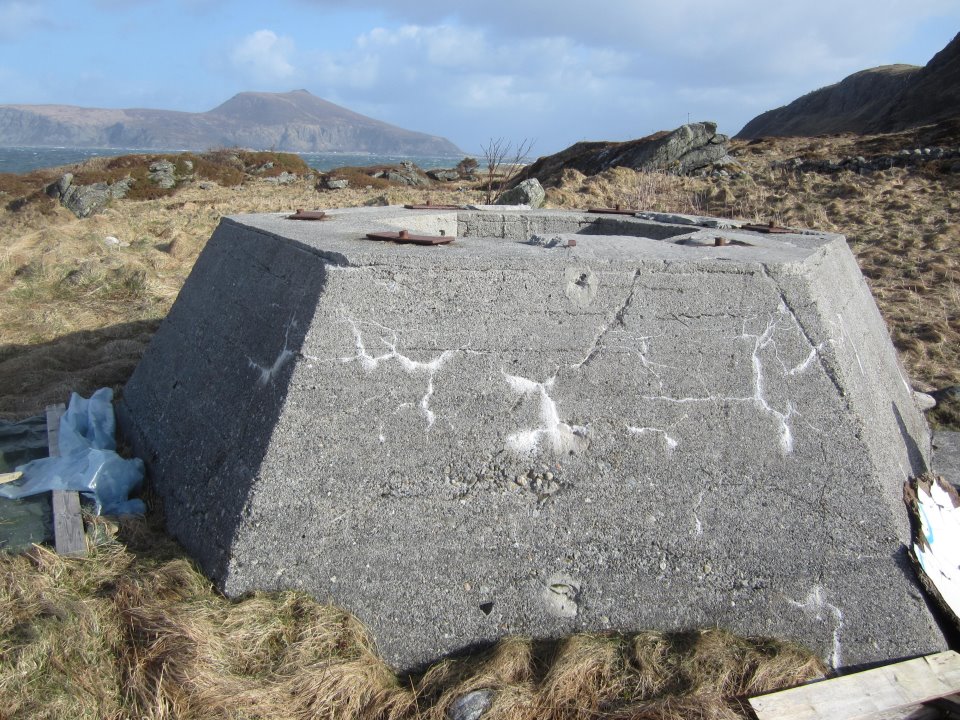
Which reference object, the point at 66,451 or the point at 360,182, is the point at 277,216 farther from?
the point at 360,182

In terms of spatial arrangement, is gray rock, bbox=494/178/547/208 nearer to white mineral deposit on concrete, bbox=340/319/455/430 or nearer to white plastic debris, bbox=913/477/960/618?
white mineral deposit on concrete, bbox=340/319/455/430

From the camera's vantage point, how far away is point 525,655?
9.39 ft

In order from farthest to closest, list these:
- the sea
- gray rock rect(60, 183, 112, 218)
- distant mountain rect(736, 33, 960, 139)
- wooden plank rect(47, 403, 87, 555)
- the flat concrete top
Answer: the sea → distant mountain rect(736, 33, 960, 139) → gray rock rect(60, 183, 112, 218) → the flat concrete top → wooden plank rect(47, 403, 87, 555)

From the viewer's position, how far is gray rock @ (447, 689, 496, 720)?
2.60 metres

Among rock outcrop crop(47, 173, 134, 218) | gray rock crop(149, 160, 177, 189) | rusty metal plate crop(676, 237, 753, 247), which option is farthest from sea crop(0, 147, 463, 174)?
rusty metal plate crop(676, 237, 753, 247)

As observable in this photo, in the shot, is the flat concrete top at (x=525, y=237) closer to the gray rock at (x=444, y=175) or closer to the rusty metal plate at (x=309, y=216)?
the rusty metal plate at (x=309, y=216)

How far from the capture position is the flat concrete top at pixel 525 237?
→ 3523 millimetres

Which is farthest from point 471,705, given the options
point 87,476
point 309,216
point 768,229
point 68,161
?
point 68,161

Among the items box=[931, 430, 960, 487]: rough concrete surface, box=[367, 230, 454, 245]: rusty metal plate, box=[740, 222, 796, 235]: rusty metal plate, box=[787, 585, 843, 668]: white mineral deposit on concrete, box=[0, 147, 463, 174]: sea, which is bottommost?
box=[0, 147, 463, 174]: sea

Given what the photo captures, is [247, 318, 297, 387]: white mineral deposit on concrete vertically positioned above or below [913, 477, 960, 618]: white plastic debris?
above

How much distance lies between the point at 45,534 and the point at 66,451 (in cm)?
88

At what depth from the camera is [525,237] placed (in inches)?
238

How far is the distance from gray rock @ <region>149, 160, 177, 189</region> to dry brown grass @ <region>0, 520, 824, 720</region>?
23.0 m

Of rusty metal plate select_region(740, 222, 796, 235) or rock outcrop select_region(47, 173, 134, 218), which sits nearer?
rusty metal plate select_region(740, 222, 796, 235)
